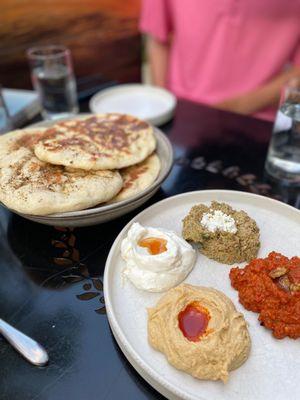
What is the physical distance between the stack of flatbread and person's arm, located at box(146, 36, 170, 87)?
123cm

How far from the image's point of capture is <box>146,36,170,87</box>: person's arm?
7.66 feet

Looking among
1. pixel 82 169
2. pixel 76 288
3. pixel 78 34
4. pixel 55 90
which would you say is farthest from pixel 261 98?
pixel 78 34

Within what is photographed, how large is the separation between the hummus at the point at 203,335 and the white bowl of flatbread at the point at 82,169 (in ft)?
1.03

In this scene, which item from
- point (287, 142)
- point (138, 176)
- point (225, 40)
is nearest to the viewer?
point (138, 176)

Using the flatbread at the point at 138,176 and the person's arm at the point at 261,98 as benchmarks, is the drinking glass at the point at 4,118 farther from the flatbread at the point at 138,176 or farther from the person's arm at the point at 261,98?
the person's arm at the point at 261,98

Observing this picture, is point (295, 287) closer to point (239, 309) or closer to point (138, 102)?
point (239, 309)

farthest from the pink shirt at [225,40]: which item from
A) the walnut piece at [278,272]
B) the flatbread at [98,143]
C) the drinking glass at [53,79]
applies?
the walnut piece at [278,272]

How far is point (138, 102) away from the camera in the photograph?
1764 mm

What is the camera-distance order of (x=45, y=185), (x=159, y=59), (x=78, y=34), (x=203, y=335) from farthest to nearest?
(x=78, y=34)
(x=159, y=59)
(x=45, y=185)
(x=203, y=335)

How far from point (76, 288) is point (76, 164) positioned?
13.9 inches

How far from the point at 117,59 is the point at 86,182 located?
2862 mm

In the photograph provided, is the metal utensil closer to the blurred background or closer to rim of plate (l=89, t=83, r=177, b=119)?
→ rim of plate (l=89, t=83, r=177, b=119)

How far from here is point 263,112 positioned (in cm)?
208

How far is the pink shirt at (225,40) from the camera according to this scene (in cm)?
185
